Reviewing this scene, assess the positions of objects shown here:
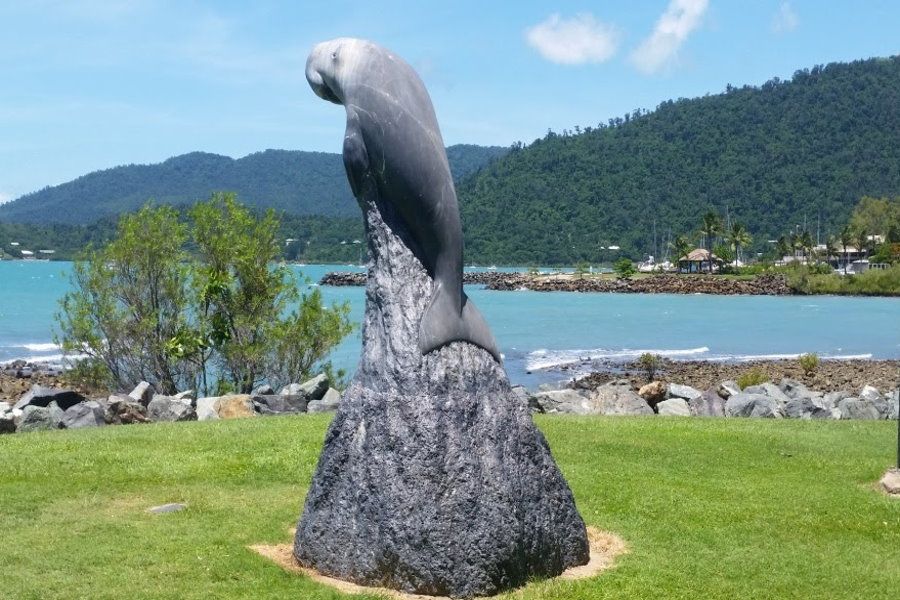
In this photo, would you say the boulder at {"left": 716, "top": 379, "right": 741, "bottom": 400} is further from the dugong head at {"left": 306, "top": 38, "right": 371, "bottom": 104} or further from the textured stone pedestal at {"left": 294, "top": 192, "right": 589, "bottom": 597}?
the dugong head at {"left": 306, "top": 38, "right": 371, "bottom": 104}

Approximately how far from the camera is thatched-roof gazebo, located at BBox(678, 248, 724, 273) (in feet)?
393

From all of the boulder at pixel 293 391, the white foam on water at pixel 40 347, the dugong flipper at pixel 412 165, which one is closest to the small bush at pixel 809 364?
the boulder at pixel 293 391

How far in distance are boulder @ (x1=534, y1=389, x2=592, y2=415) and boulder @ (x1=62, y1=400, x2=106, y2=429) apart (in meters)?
7.86

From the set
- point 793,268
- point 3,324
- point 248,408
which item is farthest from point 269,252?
point 793,268

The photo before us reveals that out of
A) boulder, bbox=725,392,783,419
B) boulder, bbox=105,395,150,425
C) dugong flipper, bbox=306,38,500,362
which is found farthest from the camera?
boulder, bbox=725,392,783,419

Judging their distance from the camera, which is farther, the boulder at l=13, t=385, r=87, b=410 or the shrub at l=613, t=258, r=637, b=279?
the shrub at l=613, t=258, r=637, b=279

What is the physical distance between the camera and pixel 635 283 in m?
107

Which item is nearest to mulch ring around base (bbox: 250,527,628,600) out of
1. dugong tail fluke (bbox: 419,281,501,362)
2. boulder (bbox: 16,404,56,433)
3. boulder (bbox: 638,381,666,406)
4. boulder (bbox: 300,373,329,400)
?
dugong tail fluke (bbox: 419,281,501,362)

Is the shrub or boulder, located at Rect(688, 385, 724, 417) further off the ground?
the shrub

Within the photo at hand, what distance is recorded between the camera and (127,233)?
21.5 metres

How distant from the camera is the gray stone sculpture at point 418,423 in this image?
711cm

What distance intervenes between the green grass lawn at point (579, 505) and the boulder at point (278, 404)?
243 cm

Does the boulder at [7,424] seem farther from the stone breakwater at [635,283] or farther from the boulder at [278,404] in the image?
the stone breakwater at [635,283]

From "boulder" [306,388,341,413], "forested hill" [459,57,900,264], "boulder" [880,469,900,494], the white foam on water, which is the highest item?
"forested hill" [459,57,900,264]
